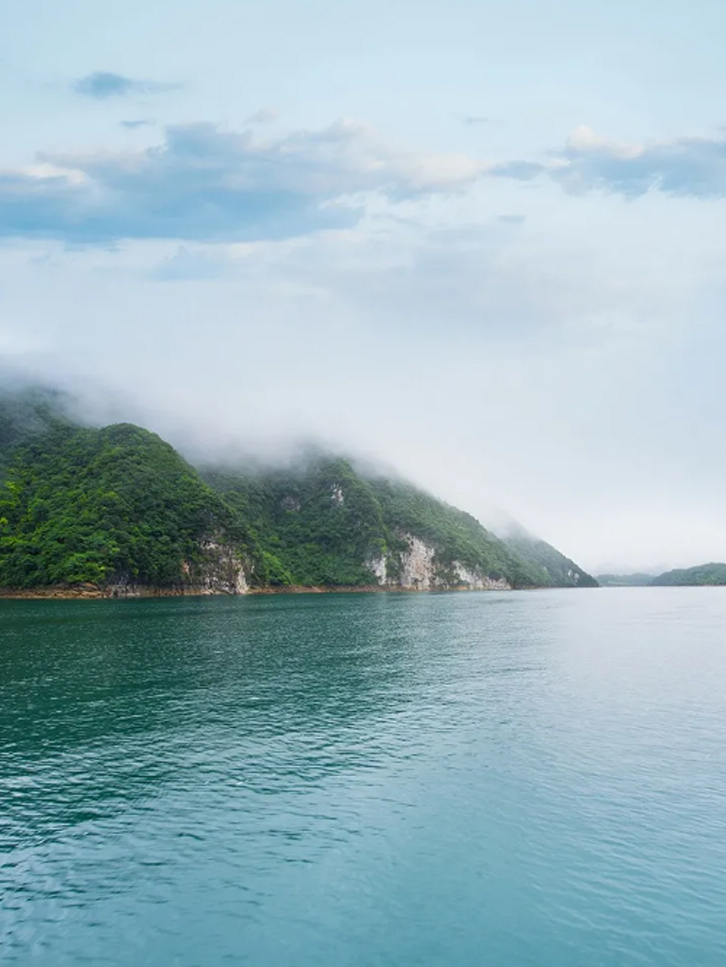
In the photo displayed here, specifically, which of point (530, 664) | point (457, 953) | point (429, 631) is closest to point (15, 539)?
point (429, 631)

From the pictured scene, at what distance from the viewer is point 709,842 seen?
28.6 meters

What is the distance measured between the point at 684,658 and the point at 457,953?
72669 millimetres

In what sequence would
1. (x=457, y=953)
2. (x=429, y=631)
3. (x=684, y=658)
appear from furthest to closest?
(x=429, y=631) < (x=684, y=658) < (x=457, y=953)

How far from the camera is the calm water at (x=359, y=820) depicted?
72.5ft

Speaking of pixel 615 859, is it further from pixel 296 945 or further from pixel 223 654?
pixel 223 654

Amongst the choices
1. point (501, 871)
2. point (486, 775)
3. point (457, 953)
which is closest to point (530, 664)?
point (486, 775)

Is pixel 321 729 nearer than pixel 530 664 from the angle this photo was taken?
Yes

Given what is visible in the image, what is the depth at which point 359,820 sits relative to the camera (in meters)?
31.0

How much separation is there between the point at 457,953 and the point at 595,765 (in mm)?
20236

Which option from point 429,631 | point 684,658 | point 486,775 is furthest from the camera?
point 429,631

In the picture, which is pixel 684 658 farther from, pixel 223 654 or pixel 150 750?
pixel 150 750

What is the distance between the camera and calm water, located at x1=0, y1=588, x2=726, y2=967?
72.5 ft

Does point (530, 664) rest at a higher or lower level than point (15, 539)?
lower

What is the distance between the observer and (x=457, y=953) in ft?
69.5
